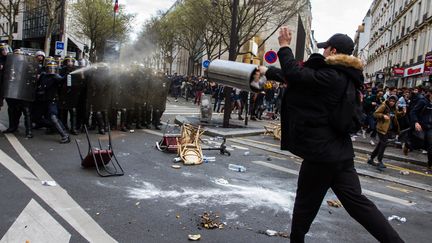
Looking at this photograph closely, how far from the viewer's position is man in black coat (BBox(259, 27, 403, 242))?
124 inches

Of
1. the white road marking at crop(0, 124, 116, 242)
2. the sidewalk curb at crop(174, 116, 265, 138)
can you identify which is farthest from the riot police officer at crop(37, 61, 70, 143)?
the sidewalk curb at crop(174, 116, 265, 138)

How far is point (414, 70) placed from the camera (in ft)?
108

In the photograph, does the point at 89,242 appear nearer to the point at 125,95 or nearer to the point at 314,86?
the point at 314,86

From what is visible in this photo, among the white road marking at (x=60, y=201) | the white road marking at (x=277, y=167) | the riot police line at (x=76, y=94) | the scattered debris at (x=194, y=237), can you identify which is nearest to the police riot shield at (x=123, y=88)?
the riot police line at (x=76, y=94)

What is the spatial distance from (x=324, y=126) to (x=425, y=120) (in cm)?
733

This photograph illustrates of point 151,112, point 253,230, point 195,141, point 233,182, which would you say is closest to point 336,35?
point 253,230

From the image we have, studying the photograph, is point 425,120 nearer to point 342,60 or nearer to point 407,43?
point 342,60

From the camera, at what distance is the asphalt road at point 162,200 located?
417cm

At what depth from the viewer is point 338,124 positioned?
10.3 ft

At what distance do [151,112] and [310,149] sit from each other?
983 centimetres

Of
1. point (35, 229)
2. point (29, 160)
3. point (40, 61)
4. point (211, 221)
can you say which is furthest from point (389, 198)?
point (40, 61)

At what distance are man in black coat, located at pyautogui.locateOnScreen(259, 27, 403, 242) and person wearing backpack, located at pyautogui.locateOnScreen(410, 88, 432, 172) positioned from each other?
6.78m

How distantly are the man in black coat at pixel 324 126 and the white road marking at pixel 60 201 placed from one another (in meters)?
1.93

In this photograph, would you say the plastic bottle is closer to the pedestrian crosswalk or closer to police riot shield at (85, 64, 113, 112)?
police riot shield at (85, 64, 113, 112)
